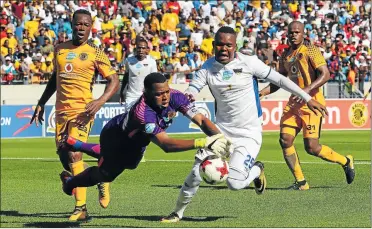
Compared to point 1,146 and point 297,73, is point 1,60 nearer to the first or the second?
point 1,146

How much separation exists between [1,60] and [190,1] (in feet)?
33.4

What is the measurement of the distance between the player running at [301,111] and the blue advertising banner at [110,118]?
54.3 ft

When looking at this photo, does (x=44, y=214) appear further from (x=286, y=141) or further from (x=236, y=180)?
(x=286, y=141)

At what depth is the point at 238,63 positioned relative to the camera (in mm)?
11898

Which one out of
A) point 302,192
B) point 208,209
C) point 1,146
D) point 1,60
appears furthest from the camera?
point 1,60

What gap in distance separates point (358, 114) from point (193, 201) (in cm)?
2305

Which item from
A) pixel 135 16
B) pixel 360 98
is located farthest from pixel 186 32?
pixel 360 98

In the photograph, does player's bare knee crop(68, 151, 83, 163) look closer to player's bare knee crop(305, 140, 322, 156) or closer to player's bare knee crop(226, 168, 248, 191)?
player's bare knee crop(226, 168, 248, 191)

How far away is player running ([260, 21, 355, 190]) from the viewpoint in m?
15.2

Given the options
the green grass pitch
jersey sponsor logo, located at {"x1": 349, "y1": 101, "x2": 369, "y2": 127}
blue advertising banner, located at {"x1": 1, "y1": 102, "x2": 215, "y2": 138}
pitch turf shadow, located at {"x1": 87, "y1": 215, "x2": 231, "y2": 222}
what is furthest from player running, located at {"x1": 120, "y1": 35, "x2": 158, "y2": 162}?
jersey sponsor logo, located at {"x1": 349, "y1": 101, "x2": 369, "y2": 127}

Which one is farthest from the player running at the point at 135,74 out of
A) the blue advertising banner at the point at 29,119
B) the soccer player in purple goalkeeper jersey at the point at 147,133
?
the blue advertising banner at the point at 29,119

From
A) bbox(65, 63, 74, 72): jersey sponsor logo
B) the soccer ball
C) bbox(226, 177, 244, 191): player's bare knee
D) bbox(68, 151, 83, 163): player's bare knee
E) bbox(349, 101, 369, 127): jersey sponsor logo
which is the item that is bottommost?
bbox(349, 101, 369, 127): jersey sponsor logo

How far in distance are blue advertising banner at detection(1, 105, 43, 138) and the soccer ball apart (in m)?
21.7

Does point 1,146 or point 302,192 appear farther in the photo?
point 1,146
